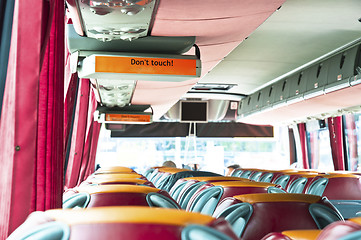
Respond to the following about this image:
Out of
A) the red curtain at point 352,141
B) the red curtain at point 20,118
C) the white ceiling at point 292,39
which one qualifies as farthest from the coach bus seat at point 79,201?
the red curtain at point 352,141

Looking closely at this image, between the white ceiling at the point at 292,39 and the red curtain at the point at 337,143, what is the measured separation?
3511 millimetres

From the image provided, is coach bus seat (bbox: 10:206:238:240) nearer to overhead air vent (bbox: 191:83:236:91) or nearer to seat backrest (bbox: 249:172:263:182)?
seat backrest (bbox: 249:172:263:182)

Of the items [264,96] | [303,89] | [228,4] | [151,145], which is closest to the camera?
[228,4]

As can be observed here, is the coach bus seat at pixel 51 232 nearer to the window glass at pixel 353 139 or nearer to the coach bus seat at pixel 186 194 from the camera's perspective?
the coach bus seat at pixel 186 194

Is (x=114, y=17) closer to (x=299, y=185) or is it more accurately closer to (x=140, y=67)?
(x=140, y=67)

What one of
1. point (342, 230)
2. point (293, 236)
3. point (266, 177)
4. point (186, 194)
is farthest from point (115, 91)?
point (342, 230)

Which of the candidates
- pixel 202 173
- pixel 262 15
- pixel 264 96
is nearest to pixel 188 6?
pixel 262 15

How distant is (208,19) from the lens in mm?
5352

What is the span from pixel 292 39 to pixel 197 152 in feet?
38.6

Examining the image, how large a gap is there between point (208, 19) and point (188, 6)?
0.57 meters

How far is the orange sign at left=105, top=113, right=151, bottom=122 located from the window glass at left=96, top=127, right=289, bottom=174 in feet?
22.9

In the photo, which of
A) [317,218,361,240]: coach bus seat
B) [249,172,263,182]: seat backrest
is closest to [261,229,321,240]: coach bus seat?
[317,218,361,240]: coach bus seat

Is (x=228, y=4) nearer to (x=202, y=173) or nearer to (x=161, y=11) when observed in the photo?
(x=161, y=11)

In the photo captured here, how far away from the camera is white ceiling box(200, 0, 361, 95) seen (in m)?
7.46
